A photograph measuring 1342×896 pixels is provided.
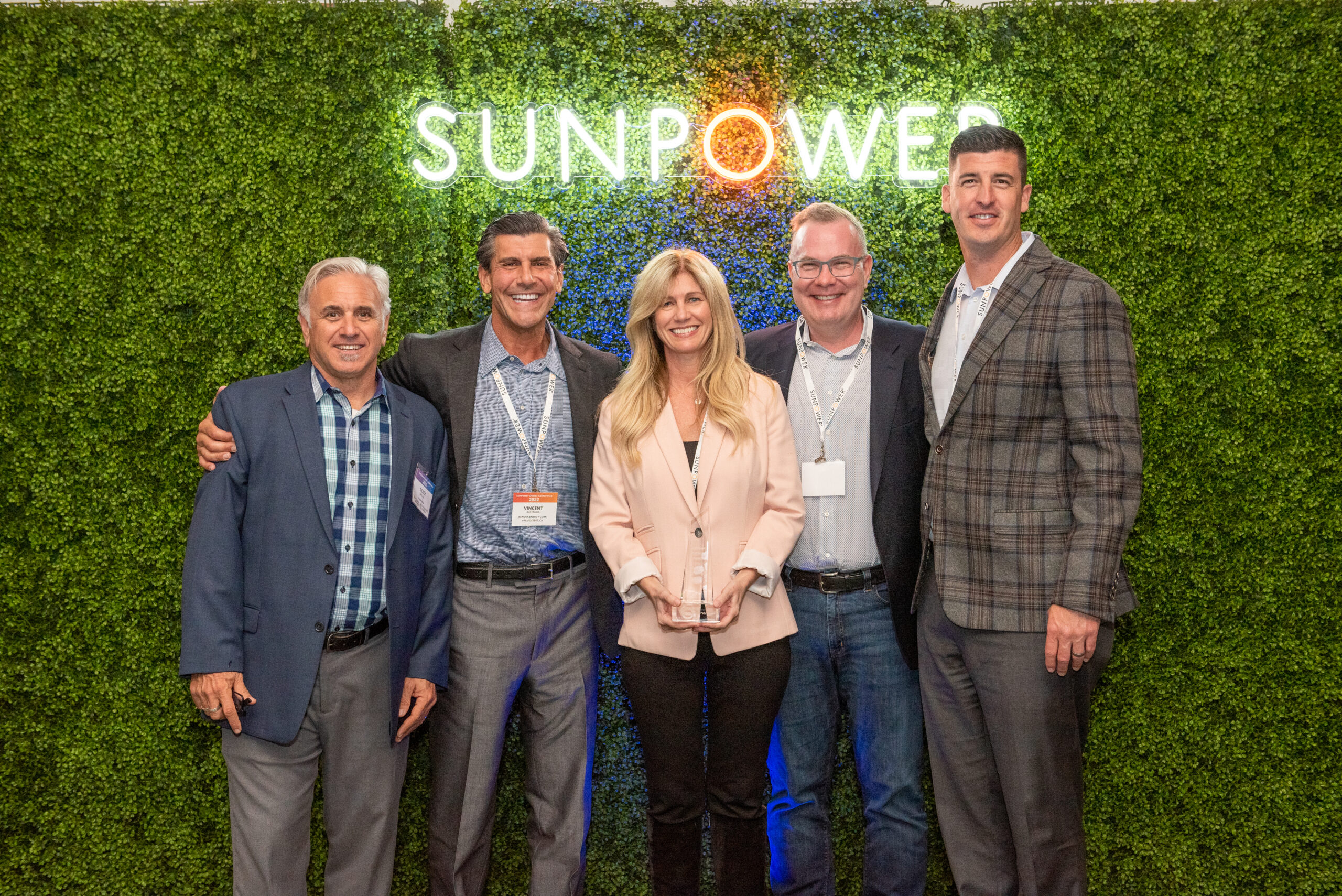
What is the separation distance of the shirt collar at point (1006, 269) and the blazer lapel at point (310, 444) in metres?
1.94

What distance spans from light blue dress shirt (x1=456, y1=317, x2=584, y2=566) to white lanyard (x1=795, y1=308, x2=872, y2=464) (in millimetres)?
779

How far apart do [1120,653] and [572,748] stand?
2.14 metres

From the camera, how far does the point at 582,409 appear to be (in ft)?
9.21

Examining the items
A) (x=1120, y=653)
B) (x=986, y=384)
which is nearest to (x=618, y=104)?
(x=986, y=384)

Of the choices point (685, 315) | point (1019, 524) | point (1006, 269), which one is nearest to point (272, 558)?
point (685, 315)

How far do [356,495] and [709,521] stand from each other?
1.02m

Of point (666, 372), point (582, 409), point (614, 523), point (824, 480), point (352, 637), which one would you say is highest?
point (666, 372)

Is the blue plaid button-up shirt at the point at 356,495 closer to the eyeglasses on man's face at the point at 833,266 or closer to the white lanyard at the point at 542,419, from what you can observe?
the white lanyard at the point at 542,419

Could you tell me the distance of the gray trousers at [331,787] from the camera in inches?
96.9

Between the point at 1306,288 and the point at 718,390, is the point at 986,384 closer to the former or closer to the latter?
the point at 718,390

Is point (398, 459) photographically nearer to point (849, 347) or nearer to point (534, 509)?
point (534, 509)

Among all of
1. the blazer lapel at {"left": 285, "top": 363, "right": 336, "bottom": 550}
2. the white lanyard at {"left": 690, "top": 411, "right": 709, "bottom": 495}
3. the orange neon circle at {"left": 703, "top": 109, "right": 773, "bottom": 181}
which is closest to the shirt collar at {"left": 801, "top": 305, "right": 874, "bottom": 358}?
the white lanyard at {"left": 690, "top": 411, "right": 709, "bottom": 495}

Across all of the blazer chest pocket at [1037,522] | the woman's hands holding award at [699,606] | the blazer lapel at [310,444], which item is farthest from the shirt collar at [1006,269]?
the blazer lapel at [310,444]

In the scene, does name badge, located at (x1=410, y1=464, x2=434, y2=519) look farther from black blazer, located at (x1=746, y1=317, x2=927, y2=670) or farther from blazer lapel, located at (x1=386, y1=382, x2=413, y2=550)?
black blazer, located at (x1=746, y1=317, x2=927, y2=670)
